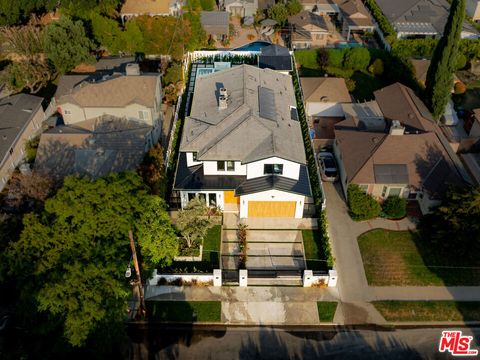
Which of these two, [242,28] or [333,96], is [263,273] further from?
[242,28]

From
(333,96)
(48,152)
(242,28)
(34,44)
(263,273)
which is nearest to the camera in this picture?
(263,273)

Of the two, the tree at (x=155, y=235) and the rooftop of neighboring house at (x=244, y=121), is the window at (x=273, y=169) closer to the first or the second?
the rooftop of neighboring house at (x=244, y=121)

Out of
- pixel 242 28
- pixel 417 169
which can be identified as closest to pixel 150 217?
pixel 417 169

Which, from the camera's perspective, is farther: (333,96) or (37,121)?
(333,96)

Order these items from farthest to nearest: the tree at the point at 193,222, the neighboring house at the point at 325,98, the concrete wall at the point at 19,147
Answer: the neighboring house at the point at 325,98, the concrete wall at the point at 19,147, the tree at the point at 193,222

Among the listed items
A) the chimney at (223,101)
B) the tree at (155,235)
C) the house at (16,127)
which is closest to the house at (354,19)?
the chimney at (223,101)

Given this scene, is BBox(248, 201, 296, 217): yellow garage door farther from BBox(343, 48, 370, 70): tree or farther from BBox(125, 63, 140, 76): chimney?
BBox(343, 48, 370, 70): tree
